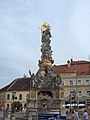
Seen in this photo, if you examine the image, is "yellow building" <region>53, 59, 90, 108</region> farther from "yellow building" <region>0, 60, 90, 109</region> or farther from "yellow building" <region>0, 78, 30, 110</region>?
"yellow building" <region>0, 78, 30, 110</region>

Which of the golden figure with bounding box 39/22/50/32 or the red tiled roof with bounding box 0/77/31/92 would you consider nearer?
the golden figure with bounding box 39/22/50/32

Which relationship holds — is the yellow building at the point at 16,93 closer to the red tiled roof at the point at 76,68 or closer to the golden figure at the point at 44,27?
the red tiled roof at the point at 76,68

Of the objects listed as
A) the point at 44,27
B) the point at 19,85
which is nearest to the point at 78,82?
the point at 19,85

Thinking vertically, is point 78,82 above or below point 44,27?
below

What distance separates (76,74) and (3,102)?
80.9 feet


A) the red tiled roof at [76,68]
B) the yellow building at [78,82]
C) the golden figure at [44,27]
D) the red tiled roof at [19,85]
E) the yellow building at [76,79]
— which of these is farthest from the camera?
the red tiled roof at [19,85]

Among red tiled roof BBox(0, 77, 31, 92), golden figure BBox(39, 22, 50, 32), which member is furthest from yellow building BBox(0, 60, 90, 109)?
golden figure BBox(39, 22, 50, 32)

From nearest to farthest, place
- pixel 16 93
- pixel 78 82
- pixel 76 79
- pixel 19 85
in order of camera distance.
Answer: pixel 76 79, pixel 78 82, pixel 16 93, pixel 19 85

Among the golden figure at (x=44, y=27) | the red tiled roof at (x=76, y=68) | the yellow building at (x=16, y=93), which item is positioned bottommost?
the yellow building at (x=16, y=93)

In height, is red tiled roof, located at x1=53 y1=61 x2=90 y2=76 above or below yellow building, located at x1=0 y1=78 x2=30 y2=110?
above

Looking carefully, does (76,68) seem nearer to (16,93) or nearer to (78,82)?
(78,82)

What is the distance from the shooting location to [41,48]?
4853 centimetres

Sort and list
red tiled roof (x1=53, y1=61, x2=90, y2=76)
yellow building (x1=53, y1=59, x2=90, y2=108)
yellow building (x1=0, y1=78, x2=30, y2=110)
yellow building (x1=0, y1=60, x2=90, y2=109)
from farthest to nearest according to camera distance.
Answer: yellow building (x1=0, y1=78, x2=30, y2=110) → red tiled roof (x1=53, y1=61, x2=90, y2=76) → yellow building (x1=53, y1=59, x2=90, y2=108) → yellow building (x1=0, y1=60, x2=90, y2=109)

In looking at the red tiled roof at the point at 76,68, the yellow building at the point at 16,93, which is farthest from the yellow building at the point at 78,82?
the yellow building at the point at 16,93
